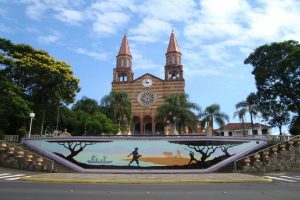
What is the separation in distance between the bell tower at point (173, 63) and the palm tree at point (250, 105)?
26572mm

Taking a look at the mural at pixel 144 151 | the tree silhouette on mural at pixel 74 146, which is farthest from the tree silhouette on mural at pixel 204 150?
the tree silhouette on mural at pixel 74 146

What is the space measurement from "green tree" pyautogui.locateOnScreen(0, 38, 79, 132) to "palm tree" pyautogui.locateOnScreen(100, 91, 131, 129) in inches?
374

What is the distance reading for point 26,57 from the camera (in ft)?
110

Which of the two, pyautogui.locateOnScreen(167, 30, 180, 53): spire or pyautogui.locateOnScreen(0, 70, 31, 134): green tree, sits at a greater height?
pyautogui.locateOnScreen(167, 30, 180, 53): spire

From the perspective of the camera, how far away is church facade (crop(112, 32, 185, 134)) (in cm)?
6719

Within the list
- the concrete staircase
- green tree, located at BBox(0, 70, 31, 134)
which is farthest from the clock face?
the concrete staircase

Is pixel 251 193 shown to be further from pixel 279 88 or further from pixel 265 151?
pixel 279 88

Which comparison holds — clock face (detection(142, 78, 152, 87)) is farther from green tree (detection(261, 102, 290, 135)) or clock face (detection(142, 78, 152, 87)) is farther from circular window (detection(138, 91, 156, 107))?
green tree (detection(261, 102, 290, 135))

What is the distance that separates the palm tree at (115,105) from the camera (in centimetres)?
4606

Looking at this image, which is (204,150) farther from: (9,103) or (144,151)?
(9,103)

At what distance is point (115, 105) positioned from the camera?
4612cm

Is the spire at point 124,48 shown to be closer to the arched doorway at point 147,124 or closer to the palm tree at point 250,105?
the arched doorway at point 147,124

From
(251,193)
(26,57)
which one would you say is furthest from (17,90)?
(251,193)

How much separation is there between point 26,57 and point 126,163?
16.6 m
